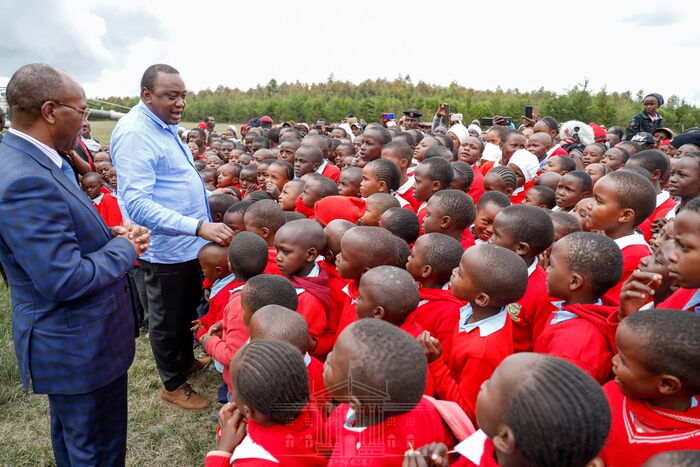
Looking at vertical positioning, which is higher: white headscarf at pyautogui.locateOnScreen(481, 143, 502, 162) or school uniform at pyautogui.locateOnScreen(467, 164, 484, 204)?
white headscarf at pyautogui.locateOnScreen(481, 143, 502, 162)

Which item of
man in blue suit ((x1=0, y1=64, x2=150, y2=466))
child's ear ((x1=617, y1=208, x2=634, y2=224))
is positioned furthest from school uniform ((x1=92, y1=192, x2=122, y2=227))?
child's ear ((x1=617, y1=208, x2=634, y2=224))

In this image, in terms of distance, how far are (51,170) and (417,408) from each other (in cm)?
182

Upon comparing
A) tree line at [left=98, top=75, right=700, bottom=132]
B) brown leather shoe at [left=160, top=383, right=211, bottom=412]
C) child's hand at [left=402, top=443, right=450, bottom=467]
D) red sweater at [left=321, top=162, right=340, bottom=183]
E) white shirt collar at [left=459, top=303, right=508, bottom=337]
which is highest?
tree line at [left=98, top=75, right=700, bottom=132]

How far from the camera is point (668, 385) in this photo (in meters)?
1.46

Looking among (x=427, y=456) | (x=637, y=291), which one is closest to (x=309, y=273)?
(x=427, y=456)

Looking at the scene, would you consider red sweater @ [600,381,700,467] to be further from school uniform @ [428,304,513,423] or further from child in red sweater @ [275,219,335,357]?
child in red sweater @ [275,219,335,357]

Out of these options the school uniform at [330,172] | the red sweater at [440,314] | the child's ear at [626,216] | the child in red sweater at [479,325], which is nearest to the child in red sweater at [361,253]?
the red sweater at [440,314]

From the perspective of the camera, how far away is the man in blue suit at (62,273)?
1833 mm

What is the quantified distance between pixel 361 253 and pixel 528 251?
104 cm

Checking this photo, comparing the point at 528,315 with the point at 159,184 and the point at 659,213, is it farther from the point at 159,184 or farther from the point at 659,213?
the point at 159,184

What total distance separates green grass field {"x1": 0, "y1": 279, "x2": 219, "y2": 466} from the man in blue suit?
2.56 feet

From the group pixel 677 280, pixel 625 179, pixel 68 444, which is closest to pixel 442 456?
pixel 677 280

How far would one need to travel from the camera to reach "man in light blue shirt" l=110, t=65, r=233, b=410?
2945 millimetres

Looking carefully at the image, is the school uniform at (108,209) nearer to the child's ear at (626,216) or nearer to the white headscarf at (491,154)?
the child's ear at (626,216)
